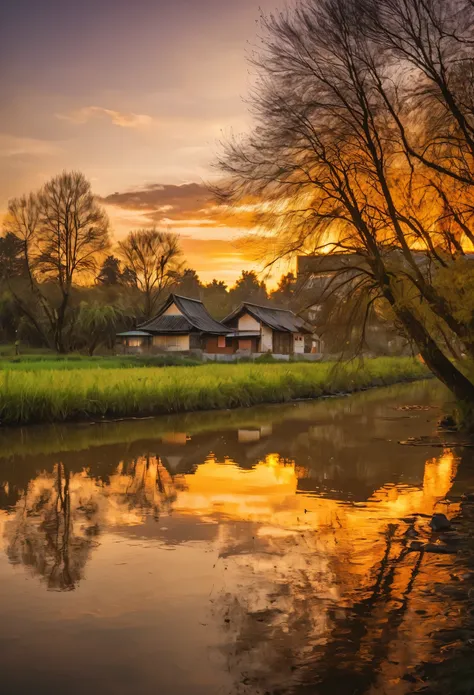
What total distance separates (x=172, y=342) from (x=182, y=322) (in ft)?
6.92

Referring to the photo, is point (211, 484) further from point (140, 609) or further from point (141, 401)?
point (141, 401)

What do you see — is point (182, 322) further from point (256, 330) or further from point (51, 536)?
point (51, 536)

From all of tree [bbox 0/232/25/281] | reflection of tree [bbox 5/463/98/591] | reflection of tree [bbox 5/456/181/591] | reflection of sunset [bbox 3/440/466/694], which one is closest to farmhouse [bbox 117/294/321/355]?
tree [bbox 0/232/25/281]

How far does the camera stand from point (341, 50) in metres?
17.8

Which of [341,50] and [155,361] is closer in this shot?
[341,50]

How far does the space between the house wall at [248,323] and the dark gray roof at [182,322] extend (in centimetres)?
310

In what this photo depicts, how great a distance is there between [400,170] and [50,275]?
143ft

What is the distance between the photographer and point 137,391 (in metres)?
24.5

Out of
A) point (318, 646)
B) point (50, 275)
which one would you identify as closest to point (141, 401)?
point (318, 646)

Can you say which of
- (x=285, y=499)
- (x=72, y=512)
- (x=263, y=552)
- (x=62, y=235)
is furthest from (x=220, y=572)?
(x=62, y=235)

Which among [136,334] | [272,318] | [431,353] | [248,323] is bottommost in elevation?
[431,353]

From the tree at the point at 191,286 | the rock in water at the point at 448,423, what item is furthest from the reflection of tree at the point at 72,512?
the tree at the point at 191,286

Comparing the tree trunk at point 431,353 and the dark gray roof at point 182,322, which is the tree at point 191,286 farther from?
the tree trunk at point 431,353

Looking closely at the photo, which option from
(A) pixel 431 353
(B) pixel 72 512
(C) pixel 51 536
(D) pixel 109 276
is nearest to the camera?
(C) pixel 51 536
